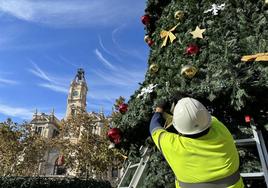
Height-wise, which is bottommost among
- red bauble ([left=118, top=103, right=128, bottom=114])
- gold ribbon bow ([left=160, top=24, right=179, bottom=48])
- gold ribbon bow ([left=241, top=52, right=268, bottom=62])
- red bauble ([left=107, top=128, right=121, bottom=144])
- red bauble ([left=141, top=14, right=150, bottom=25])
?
red bauble ([left=107, top=128, right=121, bottom=144])

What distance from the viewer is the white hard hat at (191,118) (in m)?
1.97

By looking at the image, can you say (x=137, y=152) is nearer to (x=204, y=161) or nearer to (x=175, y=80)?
(x=175, y=80)

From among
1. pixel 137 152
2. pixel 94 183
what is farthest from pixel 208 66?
pixel 94 183

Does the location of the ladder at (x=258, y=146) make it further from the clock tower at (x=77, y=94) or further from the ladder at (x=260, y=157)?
the clock tower at (x=77, y=94)

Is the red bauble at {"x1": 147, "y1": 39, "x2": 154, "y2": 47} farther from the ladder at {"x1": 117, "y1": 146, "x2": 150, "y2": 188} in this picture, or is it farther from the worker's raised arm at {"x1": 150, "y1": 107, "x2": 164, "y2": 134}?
the worker's raised arm at {"x1": 150, "y1": 107, "x2": 164, "y2": 134}

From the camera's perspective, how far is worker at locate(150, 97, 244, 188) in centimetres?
Answer: 194

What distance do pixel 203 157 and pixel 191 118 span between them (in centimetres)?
33

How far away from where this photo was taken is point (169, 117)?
2.71 m

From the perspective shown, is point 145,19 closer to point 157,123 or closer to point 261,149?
point 261,149

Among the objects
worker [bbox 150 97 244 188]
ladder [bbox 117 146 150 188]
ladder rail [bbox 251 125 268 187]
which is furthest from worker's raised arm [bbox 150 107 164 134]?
ladder [bbox 117 146 150 188]

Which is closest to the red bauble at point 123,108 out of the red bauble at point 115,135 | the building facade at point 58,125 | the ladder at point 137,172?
the red bauble at point 115,135

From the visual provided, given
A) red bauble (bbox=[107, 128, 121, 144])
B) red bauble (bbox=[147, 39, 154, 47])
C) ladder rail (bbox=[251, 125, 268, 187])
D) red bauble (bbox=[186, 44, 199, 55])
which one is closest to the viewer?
ladder rail (bbox=[251, 125, 268, 187])

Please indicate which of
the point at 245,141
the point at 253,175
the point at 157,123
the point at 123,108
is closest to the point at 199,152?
the point at 157,123

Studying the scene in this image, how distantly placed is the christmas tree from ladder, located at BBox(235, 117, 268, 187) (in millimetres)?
90
